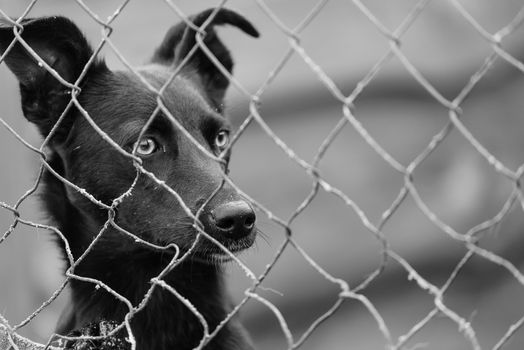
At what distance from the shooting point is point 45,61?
3309mm

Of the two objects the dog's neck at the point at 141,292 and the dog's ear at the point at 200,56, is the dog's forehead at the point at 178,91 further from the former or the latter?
the dog's neck at the point at 141,292

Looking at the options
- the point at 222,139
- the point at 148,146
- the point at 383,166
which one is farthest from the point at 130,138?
the point at 383,166

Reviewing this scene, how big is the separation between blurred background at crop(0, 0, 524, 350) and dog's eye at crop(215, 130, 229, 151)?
8.32 feet

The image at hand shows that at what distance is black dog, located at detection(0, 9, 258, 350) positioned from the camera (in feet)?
10.5

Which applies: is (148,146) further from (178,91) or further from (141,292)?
Result: (141,292)

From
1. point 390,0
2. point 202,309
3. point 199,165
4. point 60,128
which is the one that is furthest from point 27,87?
point 390,0

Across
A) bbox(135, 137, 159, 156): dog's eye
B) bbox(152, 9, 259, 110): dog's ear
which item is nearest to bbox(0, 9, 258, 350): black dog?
bbox(135, 137, 159, 156): dog's eye

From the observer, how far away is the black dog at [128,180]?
10.5 ft

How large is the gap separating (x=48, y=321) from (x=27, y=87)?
3.86m

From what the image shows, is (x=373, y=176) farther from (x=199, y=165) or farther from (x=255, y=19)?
(x=199, y=165)

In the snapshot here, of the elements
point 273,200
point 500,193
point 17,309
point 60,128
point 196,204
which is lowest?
point 17,309

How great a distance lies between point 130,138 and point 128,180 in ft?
0.56

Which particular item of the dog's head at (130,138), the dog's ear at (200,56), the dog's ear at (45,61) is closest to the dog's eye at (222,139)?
the dog's head at (130,138)

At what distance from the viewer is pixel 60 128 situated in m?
3.52
